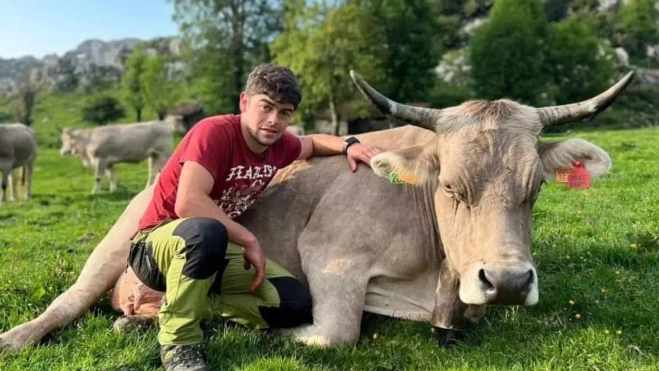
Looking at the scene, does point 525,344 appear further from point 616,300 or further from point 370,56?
point 370,56

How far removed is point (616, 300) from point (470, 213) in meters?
1.71

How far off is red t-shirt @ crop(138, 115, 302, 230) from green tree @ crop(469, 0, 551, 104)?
5184 cm

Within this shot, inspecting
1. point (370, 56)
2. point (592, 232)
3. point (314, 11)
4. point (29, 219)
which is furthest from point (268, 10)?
point (592, 232)

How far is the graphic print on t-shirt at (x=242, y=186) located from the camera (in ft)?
16.7

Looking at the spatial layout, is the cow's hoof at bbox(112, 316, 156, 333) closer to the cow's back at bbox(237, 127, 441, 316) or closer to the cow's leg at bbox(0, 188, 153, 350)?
the cow's leg at bbox(0, 188, 153, 350)

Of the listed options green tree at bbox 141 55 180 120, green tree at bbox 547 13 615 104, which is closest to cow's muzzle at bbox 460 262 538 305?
green tree at bbox 547 13 615 104

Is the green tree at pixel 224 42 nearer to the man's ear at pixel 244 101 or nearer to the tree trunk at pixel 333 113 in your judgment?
the tree trunk at pixel 333 113

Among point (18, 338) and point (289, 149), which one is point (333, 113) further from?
point (18, 338)

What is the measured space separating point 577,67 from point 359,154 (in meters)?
59.6

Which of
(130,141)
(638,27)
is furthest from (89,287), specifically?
(638,27)

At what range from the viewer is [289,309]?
4922mm

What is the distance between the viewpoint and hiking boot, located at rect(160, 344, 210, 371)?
4.24 meters

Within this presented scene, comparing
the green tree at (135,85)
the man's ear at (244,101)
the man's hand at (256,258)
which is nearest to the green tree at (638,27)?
the green tree at (135,85)

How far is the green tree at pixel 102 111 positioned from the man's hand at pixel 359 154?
210 feet
